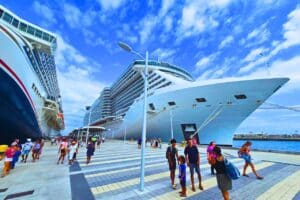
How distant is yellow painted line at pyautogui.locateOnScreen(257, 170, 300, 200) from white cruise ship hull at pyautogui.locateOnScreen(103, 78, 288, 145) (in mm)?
11716

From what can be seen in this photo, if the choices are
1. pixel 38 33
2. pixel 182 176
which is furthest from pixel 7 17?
pixel 182 176

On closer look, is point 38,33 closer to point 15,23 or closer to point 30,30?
point 30,30

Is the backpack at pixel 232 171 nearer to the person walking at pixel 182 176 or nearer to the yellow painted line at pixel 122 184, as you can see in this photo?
the person walking at pixel 182 176

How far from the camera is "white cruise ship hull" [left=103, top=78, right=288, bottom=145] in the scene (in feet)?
56.2

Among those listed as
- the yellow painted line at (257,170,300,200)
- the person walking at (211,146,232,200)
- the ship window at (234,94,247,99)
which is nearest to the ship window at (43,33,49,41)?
the ship window at (234,94,247,99)

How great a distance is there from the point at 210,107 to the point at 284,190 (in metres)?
14.2

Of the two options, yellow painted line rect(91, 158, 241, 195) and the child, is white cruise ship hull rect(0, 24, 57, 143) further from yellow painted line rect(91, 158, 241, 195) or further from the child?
the child

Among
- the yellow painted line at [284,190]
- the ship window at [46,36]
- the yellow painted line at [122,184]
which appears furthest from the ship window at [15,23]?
the yellow painted line at [284,190]

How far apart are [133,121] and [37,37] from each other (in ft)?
57.3

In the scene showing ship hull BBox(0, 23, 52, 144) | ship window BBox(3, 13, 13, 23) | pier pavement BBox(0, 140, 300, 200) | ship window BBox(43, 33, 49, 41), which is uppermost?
ship window BBox(3, 13, 13, 23)

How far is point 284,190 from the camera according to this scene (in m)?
5.35

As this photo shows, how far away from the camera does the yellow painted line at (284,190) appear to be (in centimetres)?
484

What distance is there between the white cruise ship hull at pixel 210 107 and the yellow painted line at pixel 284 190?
11.7 metres

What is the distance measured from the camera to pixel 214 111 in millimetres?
19234
